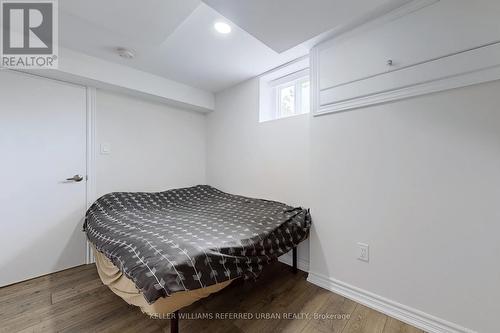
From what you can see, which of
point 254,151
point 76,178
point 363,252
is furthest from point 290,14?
point 76,178

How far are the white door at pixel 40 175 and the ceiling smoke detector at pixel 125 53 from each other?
64cm

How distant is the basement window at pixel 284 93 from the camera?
238 centimetres

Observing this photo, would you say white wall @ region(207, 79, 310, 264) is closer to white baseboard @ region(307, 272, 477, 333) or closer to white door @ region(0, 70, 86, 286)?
white baseboard @ region(307, 272, 477, 333)

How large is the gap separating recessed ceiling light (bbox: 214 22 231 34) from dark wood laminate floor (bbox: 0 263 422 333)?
83.9 inches

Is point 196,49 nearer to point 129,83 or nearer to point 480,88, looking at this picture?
point 129,83

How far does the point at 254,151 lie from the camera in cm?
266

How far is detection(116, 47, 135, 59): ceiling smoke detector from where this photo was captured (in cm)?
199

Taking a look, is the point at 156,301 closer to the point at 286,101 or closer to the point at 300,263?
the point at 300,263

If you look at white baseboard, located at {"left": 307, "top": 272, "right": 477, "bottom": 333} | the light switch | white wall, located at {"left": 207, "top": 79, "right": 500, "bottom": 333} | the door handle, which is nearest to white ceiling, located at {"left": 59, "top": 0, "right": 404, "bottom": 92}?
white wall, located at {"left": 207, "top": 79, "right": 500, "bottom": 333}

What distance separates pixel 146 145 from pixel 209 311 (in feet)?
6.76

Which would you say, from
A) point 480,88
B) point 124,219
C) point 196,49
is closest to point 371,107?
point 480,88

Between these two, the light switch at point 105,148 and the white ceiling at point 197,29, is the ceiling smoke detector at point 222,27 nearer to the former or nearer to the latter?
the white ceiling at point 197,29

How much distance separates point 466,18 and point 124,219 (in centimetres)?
274

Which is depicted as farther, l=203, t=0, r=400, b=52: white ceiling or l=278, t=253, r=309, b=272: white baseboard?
l=278, t=253, r=309, b=272: white baseboard
